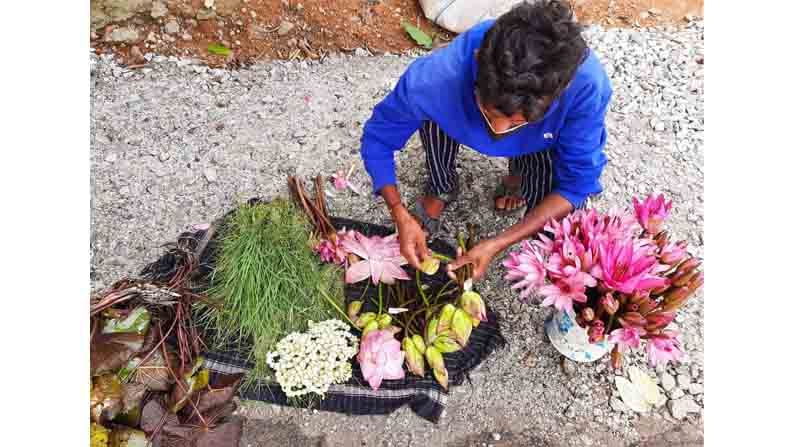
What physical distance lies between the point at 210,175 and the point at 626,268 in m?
1.49

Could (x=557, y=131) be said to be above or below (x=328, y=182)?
above

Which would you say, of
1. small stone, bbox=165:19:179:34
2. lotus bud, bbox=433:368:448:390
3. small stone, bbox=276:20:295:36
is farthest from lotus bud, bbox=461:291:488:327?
small stone, bbox=165:19:179:34

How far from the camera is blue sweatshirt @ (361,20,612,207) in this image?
117cm

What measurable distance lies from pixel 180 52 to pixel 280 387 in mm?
1515

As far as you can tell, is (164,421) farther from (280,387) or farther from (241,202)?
(241,202)

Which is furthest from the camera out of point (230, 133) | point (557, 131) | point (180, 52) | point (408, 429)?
point (180, 52)

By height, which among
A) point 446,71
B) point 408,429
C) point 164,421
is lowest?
point 408,429

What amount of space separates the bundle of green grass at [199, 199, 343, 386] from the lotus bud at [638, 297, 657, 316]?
87cm

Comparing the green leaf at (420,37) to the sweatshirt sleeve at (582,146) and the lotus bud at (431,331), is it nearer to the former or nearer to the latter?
the sweatshirt sleeve at (582,146)

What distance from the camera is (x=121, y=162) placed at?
2016 millimetres

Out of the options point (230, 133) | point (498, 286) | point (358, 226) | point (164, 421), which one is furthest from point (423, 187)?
point (164, 421)

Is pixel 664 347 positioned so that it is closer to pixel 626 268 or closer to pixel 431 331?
pixel 626 268

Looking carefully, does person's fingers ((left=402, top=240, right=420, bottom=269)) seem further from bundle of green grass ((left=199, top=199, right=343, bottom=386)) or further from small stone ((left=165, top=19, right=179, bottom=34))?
small stone ((left=165, top=19, right=179, bottom=34))

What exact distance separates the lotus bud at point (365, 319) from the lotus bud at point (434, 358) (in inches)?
7.4
